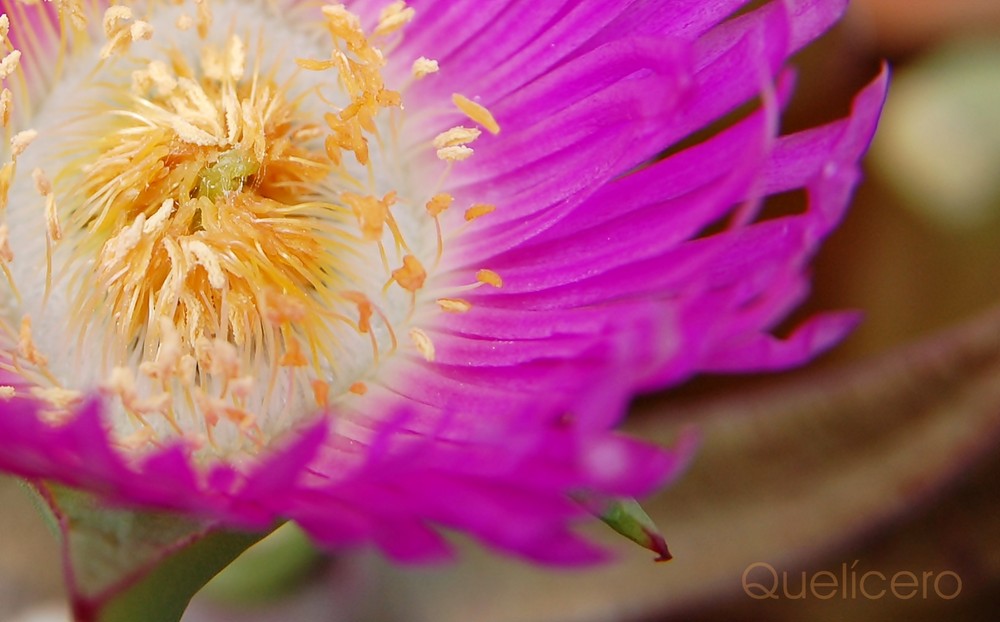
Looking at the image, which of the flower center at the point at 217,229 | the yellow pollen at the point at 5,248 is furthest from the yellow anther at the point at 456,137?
the yellow pollen at the point at 5,248

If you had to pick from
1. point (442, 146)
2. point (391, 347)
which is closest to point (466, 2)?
point (442, 146)

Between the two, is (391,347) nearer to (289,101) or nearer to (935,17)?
(289,101)

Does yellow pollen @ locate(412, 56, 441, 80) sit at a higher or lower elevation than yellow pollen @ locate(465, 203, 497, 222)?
higher

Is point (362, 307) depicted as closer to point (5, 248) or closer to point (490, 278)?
point (490, 278)

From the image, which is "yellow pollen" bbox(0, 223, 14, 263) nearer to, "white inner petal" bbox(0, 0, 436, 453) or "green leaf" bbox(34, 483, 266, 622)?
"white inner petal" bbox(0, 0, 436, 453)

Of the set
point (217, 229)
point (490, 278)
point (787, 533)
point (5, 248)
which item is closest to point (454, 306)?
point (490, 278)

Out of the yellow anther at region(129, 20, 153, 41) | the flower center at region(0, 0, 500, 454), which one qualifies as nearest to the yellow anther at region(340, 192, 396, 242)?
the flower center at region(0, 0, 500, 454)

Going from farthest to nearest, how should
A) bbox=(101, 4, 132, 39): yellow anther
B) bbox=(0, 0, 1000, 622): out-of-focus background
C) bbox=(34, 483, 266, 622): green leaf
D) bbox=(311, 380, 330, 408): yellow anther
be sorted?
bbox=(0, 0, 1000, 622): out-of-focus background < bbox=(101, 4, 132, 39): yellow anther < bbox=(311, 380, 330, 408): yellow anther < bbox=(34, 483, 266, 622): green leaf

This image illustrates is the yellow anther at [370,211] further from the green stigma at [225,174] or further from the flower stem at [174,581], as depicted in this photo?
the flower stem at [174,581]
